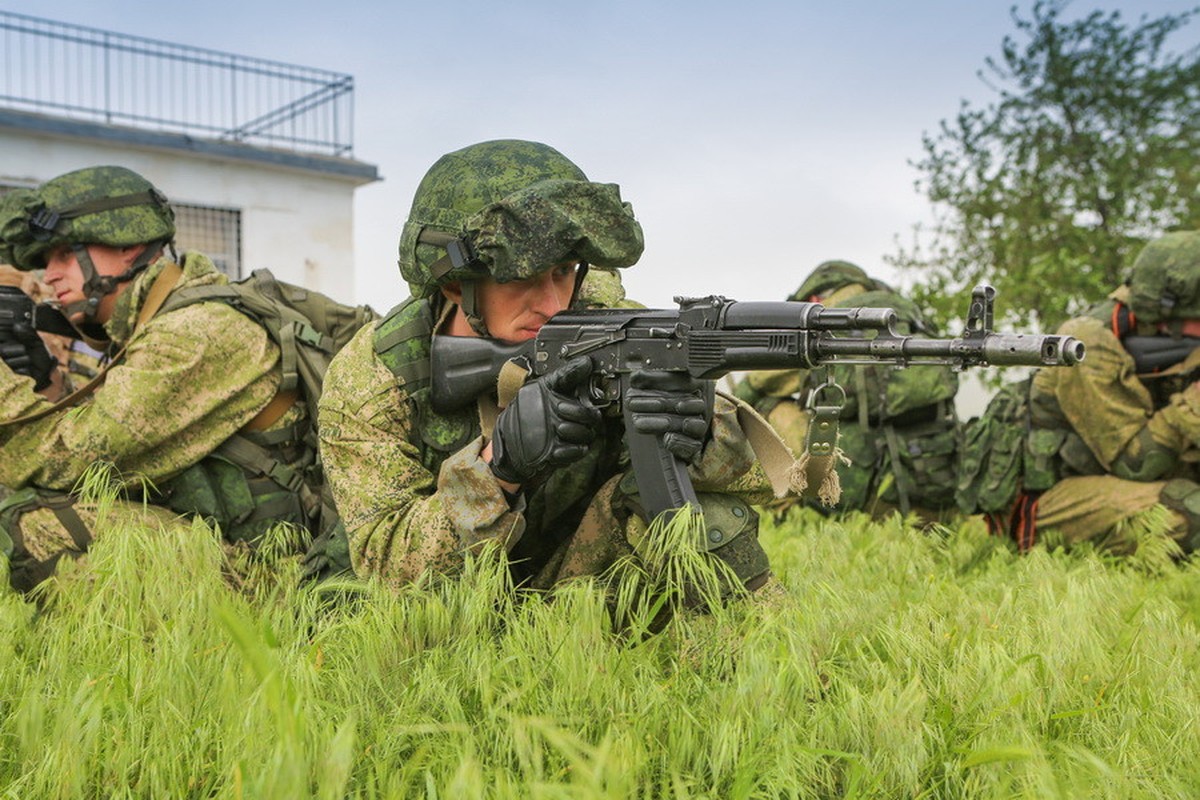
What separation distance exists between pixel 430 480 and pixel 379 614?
0.75 metres

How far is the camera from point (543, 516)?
3523 millimetres

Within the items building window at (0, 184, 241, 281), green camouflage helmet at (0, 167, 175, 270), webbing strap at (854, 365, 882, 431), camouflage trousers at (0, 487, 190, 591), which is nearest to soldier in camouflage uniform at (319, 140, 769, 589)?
camouflage trousers at (0, 487, 190, 591)

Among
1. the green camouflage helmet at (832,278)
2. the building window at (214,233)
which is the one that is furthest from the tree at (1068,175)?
the building window at (214,233)

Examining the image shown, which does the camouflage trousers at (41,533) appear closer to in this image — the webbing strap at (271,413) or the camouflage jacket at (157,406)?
the camouflage jacket at (157,406)

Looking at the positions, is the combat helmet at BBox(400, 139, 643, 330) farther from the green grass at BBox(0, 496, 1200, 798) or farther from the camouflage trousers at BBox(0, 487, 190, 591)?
the camouflage trousers at BBox(0, 487, 190, 591)

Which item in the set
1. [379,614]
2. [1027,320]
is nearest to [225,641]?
[379,614]

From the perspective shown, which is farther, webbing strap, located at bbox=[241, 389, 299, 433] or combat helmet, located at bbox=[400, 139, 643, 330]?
webbing strap, located at bbox=[241, 389, 299, 433]

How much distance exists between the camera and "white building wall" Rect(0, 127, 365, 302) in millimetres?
15641

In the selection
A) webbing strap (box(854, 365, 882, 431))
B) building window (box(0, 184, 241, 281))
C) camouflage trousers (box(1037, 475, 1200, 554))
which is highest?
building window (box(0, 184, 241, 281))

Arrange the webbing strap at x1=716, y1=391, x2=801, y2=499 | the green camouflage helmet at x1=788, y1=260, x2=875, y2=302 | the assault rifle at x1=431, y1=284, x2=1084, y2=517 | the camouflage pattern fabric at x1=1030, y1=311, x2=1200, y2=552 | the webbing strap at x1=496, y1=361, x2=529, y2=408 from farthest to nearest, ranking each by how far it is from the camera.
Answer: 1. the green camouflage helmet at x1=788, y1=260, x2=875, y2=302
2. the camouflage pattern fabric at x1=1030, y1=311, x2=1200, y2=552
3. the webbing strap at x1=716, y1=391, x2=801, y2=499
4. the webbing strap at x1=496, y1=361, x2=529, y2=408
5. the assault rifle at x1=431, y1=284, x2=1084, y2=517

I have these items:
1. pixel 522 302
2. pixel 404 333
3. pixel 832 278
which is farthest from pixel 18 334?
pixel 832 278

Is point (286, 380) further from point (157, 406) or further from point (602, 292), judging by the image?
point (602, 292)

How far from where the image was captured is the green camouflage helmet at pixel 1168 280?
216 inches

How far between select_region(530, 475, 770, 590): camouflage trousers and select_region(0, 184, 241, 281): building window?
1419cm
